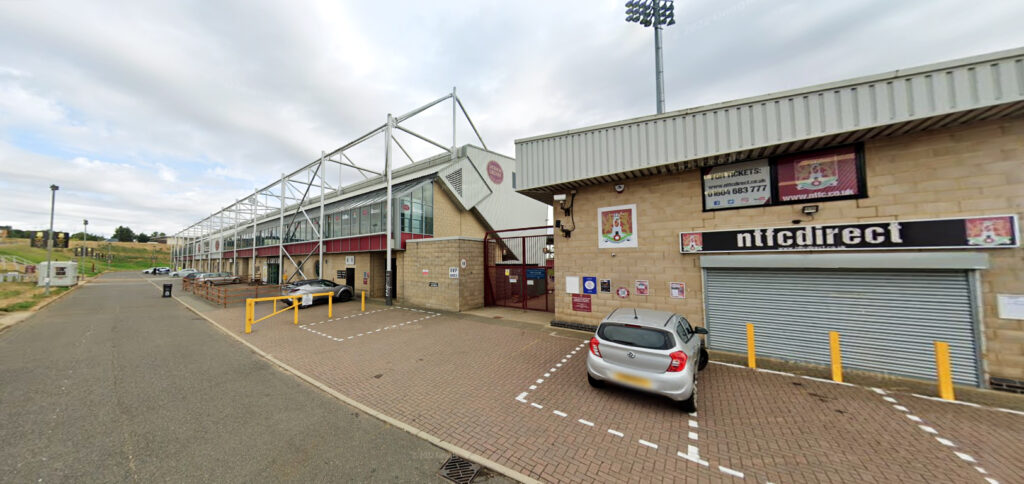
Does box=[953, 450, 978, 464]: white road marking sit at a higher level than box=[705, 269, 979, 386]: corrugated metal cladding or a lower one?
lower

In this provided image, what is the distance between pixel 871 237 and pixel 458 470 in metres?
8.99

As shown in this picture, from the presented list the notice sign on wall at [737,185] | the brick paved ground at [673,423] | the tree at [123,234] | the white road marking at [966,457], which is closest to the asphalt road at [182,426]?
the brick paved ground at [673,423]

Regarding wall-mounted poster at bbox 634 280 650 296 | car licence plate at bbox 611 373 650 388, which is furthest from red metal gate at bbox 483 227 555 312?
car licence plate at bbox 611 373 650 388

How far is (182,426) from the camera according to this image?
4.66 meters

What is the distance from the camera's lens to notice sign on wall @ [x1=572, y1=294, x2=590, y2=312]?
33.6 feet

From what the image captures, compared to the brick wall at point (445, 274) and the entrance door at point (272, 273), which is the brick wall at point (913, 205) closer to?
the brick wall at point (445, 274)

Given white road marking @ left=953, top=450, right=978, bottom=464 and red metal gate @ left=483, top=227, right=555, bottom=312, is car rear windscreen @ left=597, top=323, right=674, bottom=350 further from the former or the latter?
red metal gate @ left=483, top=227, right=555, bottom=312

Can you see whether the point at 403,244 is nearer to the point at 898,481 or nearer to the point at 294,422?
the point at 294,422

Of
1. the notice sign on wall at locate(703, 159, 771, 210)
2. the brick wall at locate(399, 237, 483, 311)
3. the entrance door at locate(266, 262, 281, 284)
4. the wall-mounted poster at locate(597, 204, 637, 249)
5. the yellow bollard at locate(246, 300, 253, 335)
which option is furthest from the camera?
the entrance door at locate(266, 262, 281, 284)

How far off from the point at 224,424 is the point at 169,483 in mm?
1330

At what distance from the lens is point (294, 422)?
4.80 metres

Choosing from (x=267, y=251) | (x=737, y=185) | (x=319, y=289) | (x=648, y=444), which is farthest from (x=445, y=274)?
(x=267, y=251)

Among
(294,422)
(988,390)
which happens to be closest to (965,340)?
(988,390)

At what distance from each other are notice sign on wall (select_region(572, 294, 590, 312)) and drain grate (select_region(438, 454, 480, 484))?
6965mm
